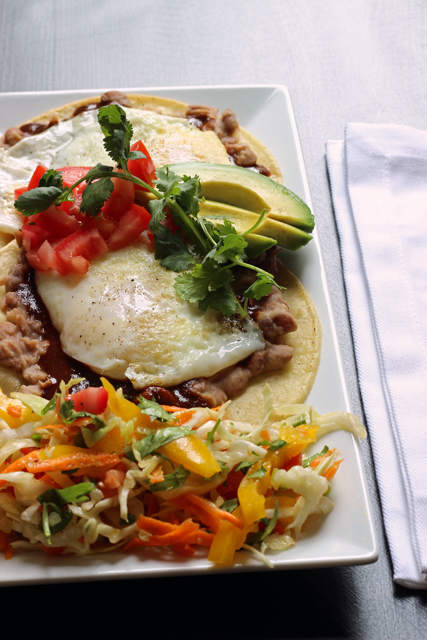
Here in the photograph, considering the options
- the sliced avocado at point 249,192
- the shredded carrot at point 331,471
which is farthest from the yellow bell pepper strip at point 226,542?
the sliced avocado at point 249,192

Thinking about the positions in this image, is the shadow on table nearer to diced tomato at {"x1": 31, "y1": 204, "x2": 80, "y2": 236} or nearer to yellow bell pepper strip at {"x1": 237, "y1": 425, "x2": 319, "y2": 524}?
yellow bell pepper strip at {"x1": 237, "y1": 425, "x2": 319, "y2": 524}

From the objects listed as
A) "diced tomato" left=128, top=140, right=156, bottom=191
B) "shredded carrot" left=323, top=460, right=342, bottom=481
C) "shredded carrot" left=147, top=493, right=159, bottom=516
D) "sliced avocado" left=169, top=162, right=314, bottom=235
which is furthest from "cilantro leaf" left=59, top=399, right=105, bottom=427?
"sliced avocado" left=169, top=162, right=314, bottom=235

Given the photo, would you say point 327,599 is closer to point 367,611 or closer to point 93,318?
point 367,611

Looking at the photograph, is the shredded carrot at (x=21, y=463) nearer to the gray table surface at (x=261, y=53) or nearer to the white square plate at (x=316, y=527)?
the white square plate at (x=316, y=527)

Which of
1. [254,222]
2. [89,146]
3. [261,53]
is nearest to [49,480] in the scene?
[254,222]

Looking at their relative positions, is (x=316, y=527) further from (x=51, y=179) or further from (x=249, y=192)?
(x=51, y=179)

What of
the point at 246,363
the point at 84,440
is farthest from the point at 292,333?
the point at 84,440

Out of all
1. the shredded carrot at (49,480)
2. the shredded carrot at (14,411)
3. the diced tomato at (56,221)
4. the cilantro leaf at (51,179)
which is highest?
the cilantro leaf at (51,179)

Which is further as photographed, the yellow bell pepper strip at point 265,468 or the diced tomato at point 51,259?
the diced tomato at point 51,259
